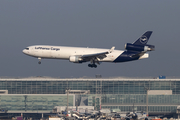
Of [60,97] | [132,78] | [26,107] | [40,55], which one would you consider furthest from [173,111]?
[40,55]

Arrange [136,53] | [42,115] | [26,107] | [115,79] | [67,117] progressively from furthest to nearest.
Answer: [115,79] < [26,107] < [42,115] < [67,117] < [136,53]

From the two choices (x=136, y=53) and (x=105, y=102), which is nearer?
(x=136, y=53)

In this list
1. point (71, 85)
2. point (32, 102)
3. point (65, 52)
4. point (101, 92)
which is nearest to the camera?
point (65, 52)

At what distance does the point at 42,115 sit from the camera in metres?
129

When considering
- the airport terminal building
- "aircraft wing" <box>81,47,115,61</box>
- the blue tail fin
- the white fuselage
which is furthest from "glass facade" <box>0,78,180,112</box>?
the blue tail fin

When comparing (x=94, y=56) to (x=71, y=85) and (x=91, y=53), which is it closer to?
(x=91, y=53)

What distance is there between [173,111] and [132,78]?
21.1 metres

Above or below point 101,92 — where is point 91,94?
below

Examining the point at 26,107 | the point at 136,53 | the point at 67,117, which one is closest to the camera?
the point at 136,53

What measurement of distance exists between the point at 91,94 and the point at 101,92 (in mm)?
5187

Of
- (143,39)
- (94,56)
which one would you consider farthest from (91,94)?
(94,56)

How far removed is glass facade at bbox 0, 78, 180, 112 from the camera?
14062 centimetres

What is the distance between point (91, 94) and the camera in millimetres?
143125

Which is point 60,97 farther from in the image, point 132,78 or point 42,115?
point 132,78
